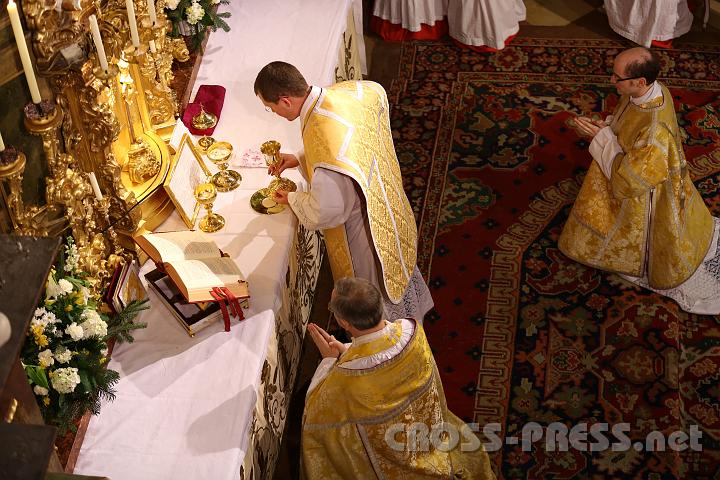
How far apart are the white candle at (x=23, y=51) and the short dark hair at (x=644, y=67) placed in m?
2.82

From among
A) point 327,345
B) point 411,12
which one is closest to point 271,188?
point 327,345

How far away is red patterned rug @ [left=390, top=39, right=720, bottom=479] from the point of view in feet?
15.9

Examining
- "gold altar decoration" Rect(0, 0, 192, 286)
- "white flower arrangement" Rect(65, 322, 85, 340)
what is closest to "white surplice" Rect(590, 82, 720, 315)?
"gold altar decoration" Rect(0, 0, 192, 286)

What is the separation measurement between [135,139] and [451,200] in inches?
89.6

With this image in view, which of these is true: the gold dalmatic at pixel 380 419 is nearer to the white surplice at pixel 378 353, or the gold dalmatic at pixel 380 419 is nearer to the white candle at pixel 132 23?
the white surplice at pixel 378 353

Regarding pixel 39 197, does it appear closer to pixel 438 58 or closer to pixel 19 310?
pixel 19 310

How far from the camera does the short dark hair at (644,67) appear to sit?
4.72 m

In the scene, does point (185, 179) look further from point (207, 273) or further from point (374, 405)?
point (374, 405)

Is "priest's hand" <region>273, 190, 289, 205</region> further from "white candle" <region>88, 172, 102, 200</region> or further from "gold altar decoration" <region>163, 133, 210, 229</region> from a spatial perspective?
"white candle" <region>88, 172, 102, 200</region>

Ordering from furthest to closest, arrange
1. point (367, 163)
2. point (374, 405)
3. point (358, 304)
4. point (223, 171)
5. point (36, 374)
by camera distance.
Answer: point (223, 171)
point (367, 163)
point (374, 405)
point (358, 304)
point (36, 374)

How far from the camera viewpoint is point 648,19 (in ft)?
23.6

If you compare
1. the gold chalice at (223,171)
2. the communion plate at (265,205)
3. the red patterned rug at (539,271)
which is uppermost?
the gold chalice at (223,171)

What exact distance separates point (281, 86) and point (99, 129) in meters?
Result: 0.79

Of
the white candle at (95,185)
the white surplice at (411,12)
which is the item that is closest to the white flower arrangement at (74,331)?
the white candle at (95,185)
